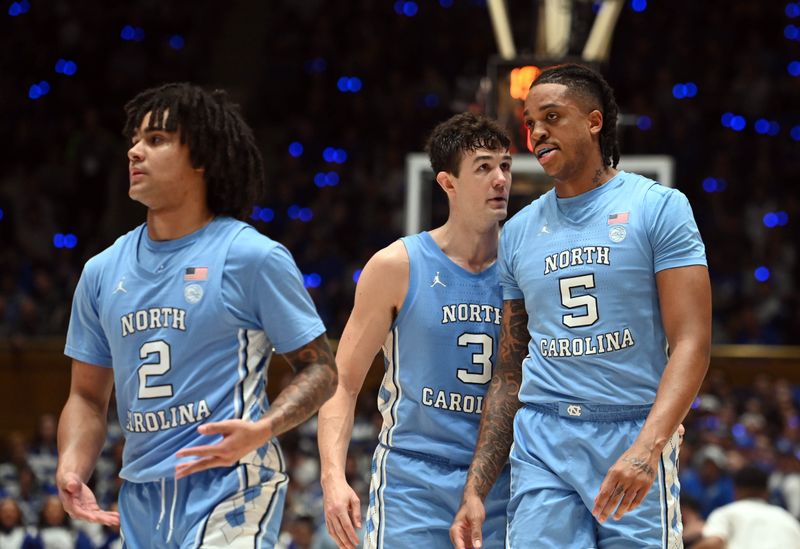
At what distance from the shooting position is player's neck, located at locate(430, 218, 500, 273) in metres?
5.14

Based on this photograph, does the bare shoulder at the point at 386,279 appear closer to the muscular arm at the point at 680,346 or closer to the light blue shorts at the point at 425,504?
the light blue shorts at the point at 425,504

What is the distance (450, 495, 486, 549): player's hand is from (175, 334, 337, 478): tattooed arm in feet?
2.48

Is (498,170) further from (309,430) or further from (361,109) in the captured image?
(361,109)

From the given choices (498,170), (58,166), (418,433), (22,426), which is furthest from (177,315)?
(58,166)

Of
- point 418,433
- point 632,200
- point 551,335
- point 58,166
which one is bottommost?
point 418,433

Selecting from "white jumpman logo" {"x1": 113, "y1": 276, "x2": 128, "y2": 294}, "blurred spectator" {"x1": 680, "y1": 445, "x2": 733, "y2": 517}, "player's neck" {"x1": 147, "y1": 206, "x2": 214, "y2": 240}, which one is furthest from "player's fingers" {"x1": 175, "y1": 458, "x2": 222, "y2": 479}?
"blurred spectator" {"x1": 680, "y1": 445, "x2": 733, "y2": 517}

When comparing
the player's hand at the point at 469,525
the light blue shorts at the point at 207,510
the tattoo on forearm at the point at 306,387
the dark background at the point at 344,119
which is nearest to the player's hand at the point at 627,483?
the player's hand at the point at 469,525

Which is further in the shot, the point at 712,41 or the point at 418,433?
the point at 712,41

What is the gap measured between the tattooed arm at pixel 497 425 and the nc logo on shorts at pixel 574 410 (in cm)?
38

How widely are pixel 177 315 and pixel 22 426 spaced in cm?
1266

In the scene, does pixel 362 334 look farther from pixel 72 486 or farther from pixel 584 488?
pixel 72 486

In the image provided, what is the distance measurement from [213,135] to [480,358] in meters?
1.35

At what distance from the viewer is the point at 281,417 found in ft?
12.9

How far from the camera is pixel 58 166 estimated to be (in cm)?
1788
